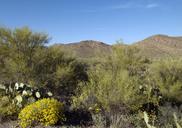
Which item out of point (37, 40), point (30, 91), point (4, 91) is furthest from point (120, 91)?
point (37, 40)

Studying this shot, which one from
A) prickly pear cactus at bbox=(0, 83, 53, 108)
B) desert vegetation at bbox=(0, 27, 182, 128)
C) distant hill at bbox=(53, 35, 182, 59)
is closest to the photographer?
desert vegetation at bbox=(0, 27, 182, 128)

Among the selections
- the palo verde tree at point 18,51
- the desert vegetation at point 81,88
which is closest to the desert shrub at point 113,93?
the desert vegetation at point 81,88

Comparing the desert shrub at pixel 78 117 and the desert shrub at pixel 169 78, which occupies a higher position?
the desert shrub at pixel 169 78

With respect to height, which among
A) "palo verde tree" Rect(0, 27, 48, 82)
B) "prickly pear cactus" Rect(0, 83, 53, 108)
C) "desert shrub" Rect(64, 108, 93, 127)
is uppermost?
"palo verde tree" Rect(0, 27, 48, 82)

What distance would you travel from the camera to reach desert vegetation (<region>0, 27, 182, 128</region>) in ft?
36.6

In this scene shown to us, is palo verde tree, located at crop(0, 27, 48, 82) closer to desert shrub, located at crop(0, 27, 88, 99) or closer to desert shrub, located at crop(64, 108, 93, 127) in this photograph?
desert shrub, located at crop(0, 27, 88, 99)

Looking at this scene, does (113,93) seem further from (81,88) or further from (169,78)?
(169,78)

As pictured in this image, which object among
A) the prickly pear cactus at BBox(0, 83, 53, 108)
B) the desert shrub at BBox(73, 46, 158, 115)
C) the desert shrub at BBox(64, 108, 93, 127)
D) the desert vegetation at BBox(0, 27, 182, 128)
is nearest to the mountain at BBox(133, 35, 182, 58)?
the desert vegetation at BBox(0, 27, 182, 128)

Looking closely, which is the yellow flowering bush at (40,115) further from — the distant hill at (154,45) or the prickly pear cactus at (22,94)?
the distant hill at (154,45)

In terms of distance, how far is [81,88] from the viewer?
14.2 m

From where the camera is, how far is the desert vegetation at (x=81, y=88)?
11.1 meters

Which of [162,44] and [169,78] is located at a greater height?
[162,44]

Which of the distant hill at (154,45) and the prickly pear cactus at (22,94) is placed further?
the distant hill at (154,45)

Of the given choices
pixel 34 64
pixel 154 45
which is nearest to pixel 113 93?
pixel 34 64
